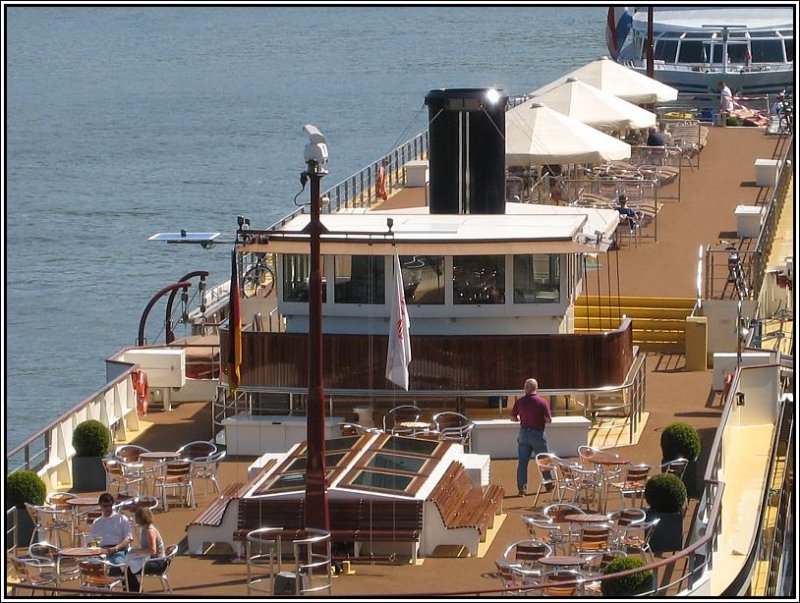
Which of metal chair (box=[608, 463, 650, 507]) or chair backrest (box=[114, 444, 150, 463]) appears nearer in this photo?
metal chair (box=[608, 463, 650, 507])

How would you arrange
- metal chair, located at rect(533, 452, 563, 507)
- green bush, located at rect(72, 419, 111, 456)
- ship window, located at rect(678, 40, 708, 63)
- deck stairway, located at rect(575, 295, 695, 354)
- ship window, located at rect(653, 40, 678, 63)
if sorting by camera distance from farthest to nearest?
ship window, located at rect(653, 40, 678, 63) → ship window, located at rect(678, 40, 708, 63) → deck stairway, located at rect(575, 295, 695, 354) → green bush, located at rect(72, 419, 111, 456) → metal chair, located at rect(533, 452, 563, 507)

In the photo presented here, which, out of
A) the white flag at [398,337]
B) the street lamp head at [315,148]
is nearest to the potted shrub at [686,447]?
the white flag at [398,337]

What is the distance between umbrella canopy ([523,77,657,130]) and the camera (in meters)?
39.7

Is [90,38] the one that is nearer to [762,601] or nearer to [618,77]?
[618,77]

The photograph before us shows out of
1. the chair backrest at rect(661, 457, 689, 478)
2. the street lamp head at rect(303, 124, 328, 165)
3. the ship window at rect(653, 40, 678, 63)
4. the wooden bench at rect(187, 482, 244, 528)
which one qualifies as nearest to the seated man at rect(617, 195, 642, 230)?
the chair backrest at rect(661, 457, 689, 478)

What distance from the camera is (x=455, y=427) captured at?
21.3m

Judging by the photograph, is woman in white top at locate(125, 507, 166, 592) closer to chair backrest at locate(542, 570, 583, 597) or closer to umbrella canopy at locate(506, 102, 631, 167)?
chair backrest at locate(542, 570, 583, 597)

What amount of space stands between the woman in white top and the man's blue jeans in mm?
4617

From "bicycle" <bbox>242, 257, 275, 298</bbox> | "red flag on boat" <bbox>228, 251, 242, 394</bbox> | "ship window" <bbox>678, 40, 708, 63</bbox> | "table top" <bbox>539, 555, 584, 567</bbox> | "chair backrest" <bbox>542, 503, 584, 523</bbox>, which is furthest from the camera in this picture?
"ship window" <bbox>678, 40, 708, 63</bbox>

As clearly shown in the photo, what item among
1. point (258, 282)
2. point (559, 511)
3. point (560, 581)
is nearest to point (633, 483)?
point (559, 511)

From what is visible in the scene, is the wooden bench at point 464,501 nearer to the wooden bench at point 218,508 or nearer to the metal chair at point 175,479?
the wooden bench at point 218,508

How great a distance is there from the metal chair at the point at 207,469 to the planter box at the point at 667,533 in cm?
454

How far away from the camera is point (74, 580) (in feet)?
53.0

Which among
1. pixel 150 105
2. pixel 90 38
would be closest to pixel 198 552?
pixel 150 105
